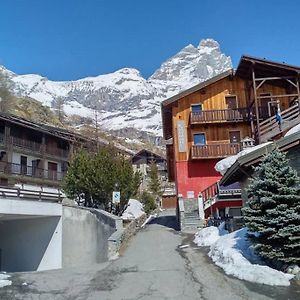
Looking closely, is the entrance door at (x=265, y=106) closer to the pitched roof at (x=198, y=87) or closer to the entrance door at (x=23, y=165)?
the pitched roof at (x=198, y=87)

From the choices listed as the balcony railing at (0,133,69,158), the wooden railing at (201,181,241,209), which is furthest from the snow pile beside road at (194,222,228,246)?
the balcony railing at (0,133,69,158)

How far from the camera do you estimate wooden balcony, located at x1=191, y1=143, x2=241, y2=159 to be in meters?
29.4

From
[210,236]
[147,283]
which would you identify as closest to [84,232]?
[210,236]

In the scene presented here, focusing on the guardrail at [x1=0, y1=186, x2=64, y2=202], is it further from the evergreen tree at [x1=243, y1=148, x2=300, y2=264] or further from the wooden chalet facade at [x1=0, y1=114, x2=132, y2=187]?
the wooden chalet facade at [x1=0, y1=114, x2=132, y2=187]

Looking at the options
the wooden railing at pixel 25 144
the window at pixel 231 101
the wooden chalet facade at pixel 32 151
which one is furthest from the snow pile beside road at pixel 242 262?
the wooden railing at pixel 25 144

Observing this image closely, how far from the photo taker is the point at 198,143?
30.6 metres

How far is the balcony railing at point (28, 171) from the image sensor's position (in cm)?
3572

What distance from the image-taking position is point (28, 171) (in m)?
38.5

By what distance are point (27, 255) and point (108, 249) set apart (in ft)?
24.7

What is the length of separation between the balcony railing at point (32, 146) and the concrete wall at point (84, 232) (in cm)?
1905

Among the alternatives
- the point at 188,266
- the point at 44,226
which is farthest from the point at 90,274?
the point at 44,226

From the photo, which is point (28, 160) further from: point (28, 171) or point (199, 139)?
point (199, 139)

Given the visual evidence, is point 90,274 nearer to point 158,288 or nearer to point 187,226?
point 158,288

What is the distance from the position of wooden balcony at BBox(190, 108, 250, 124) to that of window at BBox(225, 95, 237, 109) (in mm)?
751
